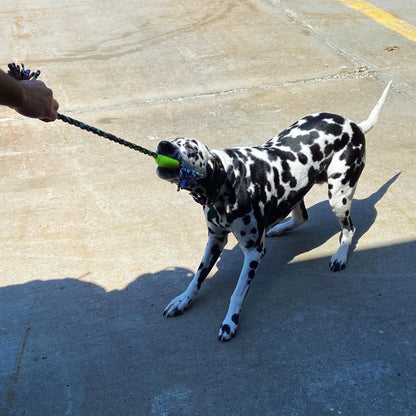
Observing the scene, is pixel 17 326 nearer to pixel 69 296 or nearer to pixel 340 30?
pixel 69 296

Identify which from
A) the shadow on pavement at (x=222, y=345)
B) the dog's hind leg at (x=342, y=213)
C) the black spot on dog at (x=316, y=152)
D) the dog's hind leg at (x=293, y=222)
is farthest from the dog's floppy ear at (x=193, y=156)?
the dog's hind leg at (x=293, y=222)

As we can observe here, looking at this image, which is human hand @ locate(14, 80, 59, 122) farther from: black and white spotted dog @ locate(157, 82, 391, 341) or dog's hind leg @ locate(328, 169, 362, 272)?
dog's hind leg @ locate(328, 169, 362, 272)

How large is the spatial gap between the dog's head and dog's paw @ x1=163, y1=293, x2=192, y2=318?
1071 mm

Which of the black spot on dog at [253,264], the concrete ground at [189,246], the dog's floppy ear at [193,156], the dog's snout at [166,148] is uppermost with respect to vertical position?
the dog's snout at [166,148]

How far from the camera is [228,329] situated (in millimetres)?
Result: 4266

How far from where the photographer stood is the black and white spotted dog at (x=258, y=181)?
4004 mm

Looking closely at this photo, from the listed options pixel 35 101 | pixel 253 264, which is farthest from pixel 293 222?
pixel 35 101

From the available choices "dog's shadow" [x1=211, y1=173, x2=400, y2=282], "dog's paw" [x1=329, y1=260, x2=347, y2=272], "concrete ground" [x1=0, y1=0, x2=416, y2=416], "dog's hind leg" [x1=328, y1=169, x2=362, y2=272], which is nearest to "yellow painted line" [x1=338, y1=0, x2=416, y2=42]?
"concrete ground" [x1=0, y1=0, x2=416, y2=416]

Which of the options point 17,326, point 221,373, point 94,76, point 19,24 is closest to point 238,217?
point 221,373

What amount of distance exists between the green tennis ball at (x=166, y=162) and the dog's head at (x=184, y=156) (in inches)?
0.9

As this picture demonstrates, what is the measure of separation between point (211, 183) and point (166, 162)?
1.57ft

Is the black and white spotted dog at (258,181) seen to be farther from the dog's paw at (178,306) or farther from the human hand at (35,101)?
the human hand at (35,101)

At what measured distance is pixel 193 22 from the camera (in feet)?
33.3

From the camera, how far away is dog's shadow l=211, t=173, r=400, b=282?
5.11m
